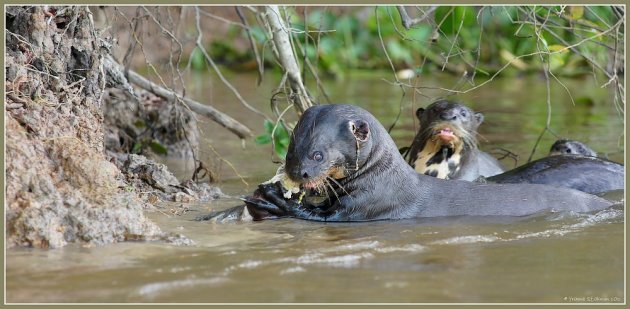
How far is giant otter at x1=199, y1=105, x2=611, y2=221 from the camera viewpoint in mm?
5395

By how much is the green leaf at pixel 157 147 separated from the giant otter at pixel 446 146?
1.71m

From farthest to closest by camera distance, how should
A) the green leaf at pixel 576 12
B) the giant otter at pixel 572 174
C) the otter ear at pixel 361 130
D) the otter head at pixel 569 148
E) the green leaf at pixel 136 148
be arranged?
1. the otter head at pixel 569 148
2. the green leaf at pixel 136 148
3. the giant otter at pixel 572 174
4. the green leaf at pixel 576 12
5. the otter ear at pixel 361 130

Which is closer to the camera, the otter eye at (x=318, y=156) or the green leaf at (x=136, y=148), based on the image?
the otter eye at (x=318, y=156)

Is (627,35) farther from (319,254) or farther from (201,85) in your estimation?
(201,85)

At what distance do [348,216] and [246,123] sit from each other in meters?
4.18

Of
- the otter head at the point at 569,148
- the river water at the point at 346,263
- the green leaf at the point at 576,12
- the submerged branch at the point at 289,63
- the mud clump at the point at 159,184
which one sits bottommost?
the river water at the point at 346,263

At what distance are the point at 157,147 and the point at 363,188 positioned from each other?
2.24m

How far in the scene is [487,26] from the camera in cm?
1481

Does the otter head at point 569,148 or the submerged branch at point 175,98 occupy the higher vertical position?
the submerged branch at point 175,98

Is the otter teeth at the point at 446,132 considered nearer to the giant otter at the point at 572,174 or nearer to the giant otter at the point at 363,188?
the giant otter at the point at 572,174

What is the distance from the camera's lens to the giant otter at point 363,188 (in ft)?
17.7

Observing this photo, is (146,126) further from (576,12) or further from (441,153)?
(576,12)

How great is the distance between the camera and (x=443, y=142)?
667 centimetres

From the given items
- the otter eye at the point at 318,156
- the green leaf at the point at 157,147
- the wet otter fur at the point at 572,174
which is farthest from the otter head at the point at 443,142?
the green leaf at the point at 157,147
